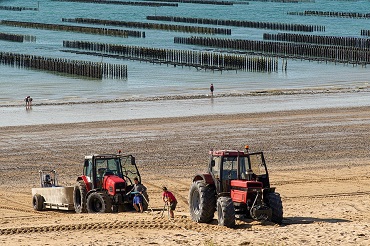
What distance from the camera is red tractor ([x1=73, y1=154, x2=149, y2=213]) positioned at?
21.8 metres

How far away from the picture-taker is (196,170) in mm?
30672

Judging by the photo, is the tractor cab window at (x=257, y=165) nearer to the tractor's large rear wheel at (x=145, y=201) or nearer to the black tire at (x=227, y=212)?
the black tire at (x=227, y=212)

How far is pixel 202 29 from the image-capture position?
457 feet

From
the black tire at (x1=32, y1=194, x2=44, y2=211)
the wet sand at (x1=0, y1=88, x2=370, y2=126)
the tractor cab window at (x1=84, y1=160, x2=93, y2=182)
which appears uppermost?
the tractor cab window at (x1=84, y1=160, x2=93, y2=182)

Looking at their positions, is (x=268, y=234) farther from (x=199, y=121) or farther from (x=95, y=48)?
(x=95, y=48)

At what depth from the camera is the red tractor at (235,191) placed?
19188 millimetres

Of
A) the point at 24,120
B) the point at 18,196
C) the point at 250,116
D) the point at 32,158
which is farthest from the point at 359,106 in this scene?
the point at 18,196

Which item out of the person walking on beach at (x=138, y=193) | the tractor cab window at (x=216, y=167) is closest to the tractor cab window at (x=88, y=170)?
the person walking on beach at (x=138, y=193)

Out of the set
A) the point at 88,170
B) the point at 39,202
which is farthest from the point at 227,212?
the point at 39,202

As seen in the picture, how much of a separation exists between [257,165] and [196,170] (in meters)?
10.8

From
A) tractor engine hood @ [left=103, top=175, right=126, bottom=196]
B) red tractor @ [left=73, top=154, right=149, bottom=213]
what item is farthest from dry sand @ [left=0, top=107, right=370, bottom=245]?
tractor engine hood @ [left=103, top=175, right=126, bottom=196]

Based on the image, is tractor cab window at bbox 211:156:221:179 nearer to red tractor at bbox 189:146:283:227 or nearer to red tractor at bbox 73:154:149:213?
red tractor at bbox 189:146:283:227

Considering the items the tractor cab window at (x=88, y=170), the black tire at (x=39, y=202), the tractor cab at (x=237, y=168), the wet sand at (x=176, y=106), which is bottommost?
the black tire at (x=39, y=202)

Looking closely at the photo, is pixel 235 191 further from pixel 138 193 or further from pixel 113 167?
pixel 113 167
